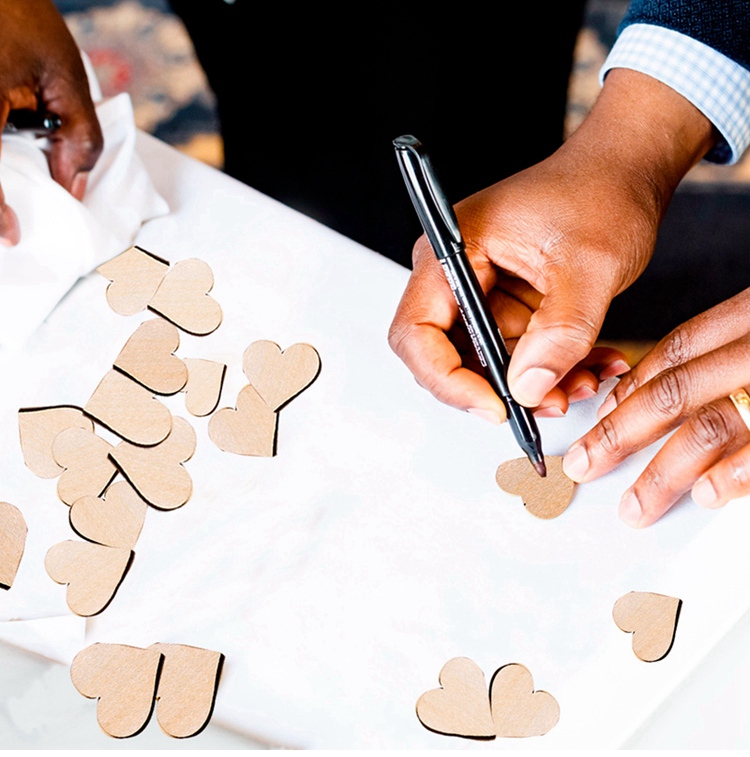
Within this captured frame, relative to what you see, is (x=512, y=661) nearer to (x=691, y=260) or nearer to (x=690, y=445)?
(x=690, y=445)

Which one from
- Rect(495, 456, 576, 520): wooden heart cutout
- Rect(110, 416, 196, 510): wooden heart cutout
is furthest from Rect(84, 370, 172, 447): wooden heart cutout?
Rect(495, 456, 576, 520): wooden heart cutout

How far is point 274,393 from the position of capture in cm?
62

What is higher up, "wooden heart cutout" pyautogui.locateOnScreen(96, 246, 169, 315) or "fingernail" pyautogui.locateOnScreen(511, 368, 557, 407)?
"fingernail" pyautogui.locateOnScreen(511, 368, 557, 407)

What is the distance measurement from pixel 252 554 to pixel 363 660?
0.34 feet

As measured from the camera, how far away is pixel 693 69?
2.26 ft

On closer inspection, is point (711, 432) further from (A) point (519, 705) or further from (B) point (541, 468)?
(A) point (519, 705)

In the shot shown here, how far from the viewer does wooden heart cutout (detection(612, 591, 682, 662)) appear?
0.52 m

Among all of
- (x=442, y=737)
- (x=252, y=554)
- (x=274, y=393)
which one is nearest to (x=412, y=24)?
(x=274, y=393)

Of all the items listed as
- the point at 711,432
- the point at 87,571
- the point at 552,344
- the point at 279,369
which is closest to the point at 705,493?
the point at 711,432

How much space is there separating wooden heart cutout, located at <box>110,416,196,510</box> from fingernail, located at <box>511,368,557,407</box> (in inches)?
9.3

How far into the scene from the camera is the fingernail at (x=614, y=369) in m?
0.64

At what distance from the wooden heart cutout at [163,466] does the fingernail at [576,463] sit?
27 centimetres

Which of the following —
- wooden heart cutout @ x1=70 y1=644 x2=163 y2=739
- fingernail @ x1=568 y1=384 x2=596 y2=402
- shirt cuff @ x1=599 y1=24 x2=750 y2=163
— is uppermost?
shirt cuff @ x1=599 y1=24 x2=750 y2=163

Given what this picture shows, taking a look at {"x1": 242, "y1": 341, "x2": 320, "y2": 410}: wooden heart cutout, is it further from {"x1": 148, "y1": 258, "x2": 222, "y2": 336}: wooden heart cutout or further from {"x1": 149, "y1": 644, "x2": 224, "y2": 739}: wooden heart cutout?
{"x1": 149, "y1": 644, "x2": 224, "y2": 739}: wooden heart cutout
